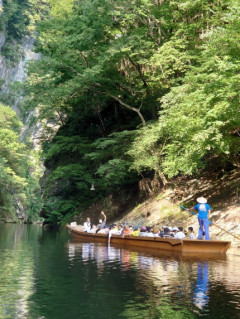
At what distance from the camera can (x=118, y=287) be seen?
378 inches

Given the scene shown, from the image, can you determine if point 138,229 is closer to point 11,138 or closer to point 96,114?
point 96,114

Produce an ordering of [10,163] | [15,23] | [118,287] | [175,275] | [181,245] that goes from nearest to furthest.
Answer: [118,287] → [175,275] → [181,245] → [10,163] → [15,23]

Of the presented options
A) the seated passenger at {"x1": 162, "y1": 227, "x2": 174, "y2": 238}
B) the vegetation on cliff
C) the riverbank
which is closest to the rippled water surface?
the seated passenger at {"x1": 162, "y1": 227, "x2": 174, "y2": 238}

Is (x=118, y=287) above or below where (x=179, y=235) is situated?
below

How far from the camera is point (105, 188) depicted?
33156mm

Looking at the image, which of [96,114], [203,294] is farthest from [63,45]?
[203,294]

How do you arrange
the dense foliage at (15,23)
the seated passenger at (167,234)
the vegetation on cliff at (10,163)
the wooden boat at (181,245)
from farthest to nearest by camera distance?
the dense foliage at (15,23), the vegetation on cliff at (10,163), the seated passenger at (167,234), the wooden boat at (181,245)

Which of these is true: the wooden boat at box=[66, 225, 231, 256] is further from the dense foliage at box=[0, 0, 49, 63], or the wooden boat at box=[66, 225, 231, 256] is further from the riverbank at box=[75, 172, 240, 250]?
the dense foliage at box=[0, 0, 49, 63]

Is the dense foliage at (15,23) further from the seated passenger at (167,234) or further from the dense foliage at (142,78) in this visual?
the seated passenger at (167,234)

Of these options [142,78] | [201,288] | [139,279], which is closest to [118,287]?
[139,279]

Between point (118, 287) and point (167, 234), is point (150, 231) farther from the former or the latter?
point (118, 287)

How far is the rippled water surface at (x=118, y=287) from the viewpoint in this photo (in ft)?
25.0

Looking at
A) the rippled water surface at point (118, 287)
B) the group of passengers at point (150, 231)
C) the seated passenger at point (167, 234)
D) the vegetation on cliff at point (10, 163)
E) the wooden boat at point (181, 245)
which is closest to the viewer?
the rippled water surface at point (118, 287)

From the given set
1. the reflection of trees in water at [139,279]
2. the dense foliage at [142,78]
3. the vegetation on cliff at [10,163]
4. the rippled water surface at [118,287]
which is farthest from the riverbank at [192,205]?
the vegetation on cliff at [10,163]
